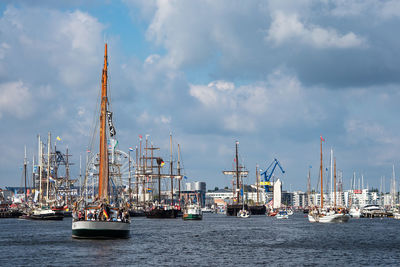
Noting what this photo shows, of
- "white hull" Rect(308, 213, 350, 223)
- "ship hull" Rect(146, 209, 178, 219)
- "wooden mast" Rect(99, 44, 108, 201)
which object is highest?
"wooden mast" Rect(99, 44, 108, 201)

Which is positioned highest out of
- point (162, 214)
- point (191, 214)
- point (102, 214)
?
point (102, 214)

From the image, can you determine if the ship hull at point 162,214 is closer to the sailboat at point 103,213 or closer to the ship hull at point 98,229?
the sailboat at point 103,213

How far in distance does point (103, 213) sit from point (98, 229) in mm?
1773

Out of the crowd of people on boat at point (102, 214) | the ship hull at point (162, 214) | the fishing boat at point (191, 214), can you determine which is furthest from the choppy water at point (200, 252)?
the ship hull at point (162, 214)

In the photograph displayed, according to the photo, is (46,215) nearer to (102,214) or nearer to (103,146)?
(103,146)

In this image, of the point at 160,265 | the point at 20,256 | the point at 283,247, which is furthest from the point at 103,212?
the point at 283,247

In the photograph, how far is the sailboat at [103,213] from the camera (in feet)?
214

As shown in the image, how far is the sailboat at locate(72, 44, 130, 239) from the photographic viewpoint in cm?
6525

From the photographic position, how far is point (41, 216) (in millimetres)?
168250

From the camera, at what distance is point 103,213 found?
2574 inches

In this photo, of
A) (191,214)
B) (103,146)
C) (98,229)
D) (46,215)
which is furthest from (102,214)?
(46,215)

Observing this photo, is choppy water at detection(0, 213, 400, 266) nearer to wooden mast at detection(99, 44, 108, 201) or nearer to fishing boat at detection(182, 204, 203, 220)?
wooden mast at detection(99, 44, 108, 201)

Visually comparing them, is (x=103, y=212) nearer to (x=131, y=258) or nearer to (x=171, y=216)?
(x=131, y=258)

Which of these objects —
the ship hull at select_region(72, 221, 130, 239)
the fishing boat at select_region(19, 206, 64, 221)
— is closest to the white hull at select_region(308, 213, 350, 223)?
the fishing boat at select_region(19, 206, 64, 221)
